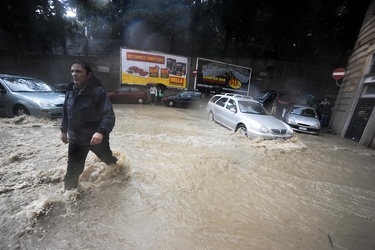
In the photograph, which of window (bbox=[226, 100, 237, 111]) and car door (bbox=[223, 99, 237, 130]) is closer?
car door (bbox=[223, 99, 237, 130])

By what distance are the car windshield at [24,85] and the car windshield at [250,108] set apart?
7.18m

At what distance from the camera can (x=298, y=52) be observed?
64.1ft

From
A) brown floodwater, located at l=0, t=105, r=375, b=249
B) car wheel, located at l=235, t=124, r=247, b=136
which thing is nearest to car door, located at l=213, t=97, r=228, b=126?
car wheel, located at l=235, t=124, r=247, b=136

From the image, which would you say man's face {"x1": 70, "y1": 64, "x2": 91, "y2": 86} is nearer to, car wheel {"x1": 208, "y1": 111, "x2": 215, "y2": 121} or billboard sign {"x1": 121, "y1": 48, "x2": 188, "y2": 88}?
car wheel {"x1": 208, "y1": 111, "x2": 215, "y2": 121}

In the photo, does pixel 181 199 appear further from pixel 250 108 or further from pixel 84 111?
pixel 250 108

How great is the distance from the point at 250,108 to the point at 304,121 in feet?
11.4

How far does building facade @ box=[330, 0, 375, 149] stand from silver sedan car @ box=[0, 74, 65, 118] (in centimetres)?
1157

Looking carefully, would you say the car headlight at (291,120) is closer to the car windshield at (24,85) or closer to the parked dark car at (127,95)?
the parked dark car at (127,95)

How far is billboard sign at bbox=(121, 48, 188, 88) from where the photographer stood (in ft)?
47.1

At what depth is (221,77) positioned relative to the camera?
55.5ft

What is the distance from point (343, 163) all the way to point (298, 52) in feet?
60.9

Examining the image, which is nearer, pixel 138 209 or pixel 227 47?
pixel 138 209

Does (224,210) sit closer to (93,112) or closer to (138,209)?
(138,209)

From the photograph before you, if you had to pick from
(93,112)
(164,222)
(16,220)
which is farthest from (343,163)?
(16,220)
